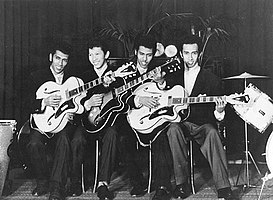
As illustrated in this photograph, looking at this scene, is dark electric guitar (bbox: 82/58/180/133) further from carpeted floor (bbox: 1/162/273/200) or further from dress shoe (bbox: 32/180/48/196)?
dress shoe (bbox: 32/180/48/196)

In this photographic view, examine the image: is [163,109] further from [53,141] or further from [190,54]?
[53,141]

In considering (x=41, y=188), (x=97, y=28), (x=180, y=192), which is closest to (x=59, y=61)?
(x=97, y=28)

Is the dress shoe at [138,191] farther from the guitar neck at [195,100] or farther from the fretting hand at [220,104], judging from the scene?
the fretting hand at [220,104]

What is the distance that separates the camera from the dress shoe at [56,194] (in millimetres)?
6125

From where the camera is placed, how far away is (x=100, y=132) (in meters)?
6.34

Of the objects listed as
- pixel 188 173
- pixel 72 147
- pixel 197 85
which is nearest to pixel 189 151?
pixel 188 173

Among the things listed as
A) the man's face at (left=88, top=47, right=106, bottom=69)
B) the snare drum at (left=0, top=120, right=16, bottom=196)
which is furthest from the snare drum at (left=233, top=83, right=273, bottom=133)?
the snare drum at (left=0, top=120, right=16, bottom=196)

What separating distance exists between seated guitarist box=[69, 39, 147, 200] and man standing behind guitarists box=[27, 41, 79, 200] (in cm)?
12

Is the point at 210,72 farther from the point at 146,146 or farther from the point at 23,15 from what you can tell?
the point at 23,15

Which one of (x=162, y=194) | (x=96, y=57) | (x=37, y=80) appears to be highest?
(x=96, y=57)

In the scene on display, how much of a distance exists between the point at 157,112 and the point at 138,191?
0.81m

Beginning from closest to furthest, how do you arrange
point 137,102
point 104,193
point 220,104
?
point 104,193 → point 220,104 → point 137,102

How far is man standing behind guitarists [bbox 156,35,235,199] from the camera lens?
6094 millimetres

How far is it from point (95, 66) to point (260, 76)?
5.44 feet
